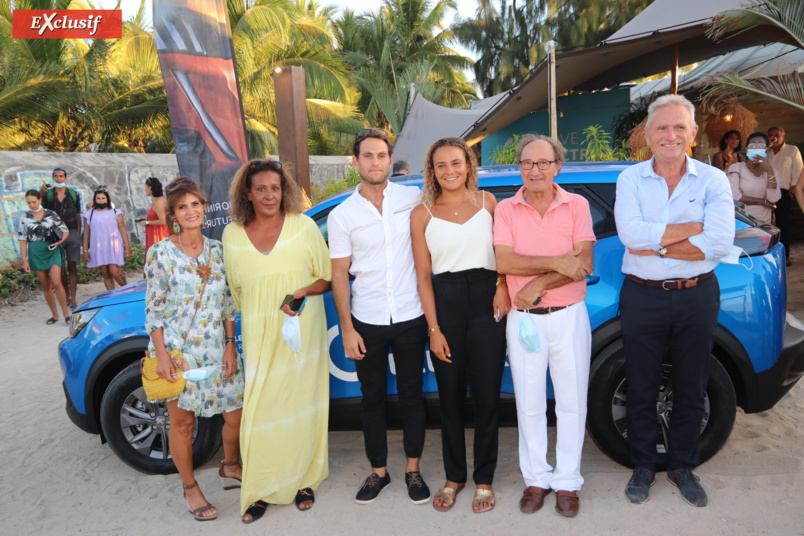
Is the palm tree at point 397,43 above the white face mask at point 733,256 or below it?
above

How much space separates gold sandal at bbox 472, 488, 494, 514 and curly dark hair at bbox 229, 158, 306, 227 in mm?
1762

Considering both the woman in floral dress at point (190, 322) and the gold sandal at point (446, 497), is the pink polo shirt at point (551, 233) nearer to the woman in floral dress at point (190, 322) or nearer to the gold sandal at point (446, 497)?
the gold sandal at point (446, 497)

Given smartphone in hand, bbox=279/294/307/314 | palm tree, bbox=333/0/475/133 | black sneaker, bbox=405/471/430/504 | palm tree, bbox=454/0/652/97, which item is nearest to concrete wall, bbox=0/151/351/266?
smartphone in hand, bbox=279/294/307/314

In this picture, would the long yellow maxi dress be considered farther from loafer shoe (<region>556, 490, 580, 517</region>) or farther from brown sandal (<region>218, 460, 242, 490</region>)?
loafer shoe (<region>556, 490, 580, 517</region>)

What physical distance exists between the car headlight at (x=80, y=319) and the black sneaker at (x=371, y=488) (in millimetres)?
1934

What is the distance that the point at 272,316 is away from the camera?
2883mm

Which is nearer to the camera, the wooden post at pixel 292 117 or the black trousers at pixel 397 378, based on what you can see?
the black trousers at pixel 397 378

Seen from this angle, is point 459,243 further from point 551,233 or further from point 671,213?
point 671,213

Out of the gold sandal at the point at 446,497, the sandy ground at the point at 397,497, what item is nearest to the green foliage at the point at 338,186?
the sandy ground at the point at 397,497

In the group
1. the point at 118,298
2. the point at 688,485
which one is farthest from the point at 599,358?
the point at 118,298

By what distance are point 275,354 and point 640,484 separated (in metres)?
2.03

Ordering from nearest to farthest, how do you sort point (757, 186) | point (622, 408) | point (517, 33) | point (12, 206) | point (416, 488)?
point (416, 488) < point (622, 408) < point (757, 186) < point (12, 206) < point (517, 33)

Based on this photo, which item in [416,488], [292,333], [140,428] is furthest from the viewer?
[140,428]

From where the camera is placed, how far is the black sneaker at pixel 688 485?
282cm
